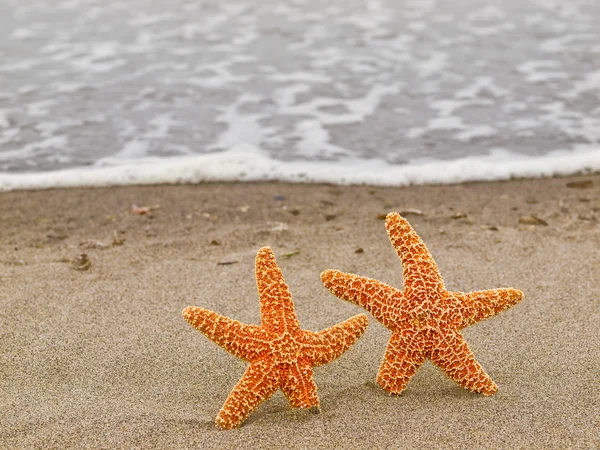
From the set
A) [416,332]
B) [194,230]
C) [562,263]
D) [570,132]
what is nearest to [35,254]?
[194,230]

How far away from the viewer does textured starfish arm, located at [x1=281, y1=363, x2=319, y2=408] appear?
114 inches

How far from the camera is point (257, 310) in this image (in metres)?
4.09

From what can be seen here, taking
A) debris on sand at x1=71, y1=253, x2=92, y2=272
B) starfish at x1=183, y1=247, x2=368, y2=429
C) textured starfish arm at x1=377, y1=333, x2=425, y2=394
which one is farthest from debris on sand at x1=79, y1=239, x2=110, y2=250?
textured starfish arm at x1=377, y1=333, x2=425, y2=394

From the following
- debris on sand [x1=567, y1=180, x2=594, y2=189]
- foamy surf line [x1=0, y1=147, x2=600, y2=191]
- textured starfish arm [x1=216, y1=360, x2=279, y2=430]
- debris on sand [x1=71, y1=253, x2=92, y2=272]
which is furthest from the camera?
foamy surf line [x1=0, y1=147, x2=600, y2=191]

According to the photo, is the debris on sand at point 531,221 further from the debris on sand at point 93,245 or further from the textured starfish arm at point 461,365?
the debris on sand at point 93,245

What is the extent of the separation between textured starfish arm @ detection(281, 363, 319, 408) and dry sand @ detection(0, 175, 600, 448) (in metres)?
0.06

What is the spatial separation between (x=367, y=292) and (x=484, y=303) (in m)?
0.52

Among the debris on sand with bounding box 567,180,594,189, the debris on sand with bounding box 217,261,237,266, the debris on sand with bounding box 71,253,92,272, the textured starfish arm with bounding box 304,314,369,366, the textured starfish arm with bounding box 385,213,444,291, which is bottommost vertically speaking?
the debris on sand with bounding box 567,180,594,189

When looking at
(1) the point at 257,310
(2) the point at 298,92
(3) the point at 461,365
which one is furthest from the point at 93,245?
(2) the point at 298,92

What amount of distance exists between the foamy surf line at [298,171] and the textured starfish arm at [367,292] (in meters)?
3.36

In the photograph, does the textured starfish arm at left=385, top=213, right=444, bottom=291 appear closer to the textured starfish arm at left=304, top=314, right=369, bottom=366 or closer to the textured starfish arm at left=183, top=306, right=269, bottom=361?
the textured starfish arm at left=304, top=314, right=369, bottom=366

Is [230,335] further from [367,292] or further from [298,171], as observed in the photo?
[298,171]

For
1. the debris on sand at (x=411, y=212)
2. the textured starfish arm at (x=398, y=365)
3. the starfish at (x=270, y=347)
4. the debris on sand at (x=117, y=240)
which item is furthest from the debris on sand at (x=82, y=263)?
the debris on sand at (x=411, y=212)

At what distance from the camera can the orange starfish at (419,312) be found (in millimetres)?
3004
